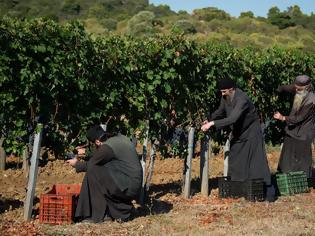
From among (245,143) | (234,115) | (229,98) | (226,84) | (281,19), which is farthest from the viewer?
(281,19)

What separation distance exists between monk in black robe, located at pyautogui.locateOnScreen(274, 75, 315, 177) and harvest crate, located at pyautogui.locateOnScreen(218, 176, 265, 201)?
53.8 inches

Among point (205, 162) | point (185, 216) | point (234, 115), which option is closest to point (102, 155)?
point (185, 216)

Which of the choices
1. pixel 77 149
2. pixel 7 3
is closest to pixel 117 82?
pixel 77 149

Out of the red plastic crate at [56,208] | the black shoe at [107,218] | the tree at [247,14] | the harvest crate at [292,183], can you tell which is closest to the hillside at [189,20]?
the tree at [247,14]

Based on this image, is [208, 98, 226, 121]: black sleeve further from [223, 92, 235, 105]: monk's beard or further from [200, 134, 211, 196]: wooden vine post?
[200, 134, 211, 196]: wooden vine post

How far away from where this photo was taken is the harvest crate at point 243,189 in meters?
8.43

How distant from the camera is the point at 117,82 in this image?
303 inches

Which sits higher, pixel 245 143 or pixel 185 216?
pixel 245 143

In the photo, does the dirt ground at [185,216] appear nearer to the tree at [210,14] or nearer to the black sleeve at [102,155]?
the black sleeve at [102,155]

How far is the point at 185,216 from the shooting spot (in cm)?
746

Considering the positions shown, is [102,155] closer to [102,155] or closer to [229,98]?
[102,155]

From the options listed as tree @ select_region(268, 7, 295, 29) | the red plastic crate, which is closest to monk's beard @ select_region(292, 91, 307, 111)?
the red plastic crate

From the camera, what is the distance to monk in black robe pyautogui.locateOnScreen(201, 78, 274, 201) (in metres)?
8.38

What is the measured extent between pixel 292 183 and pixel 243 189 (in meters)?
1.09
